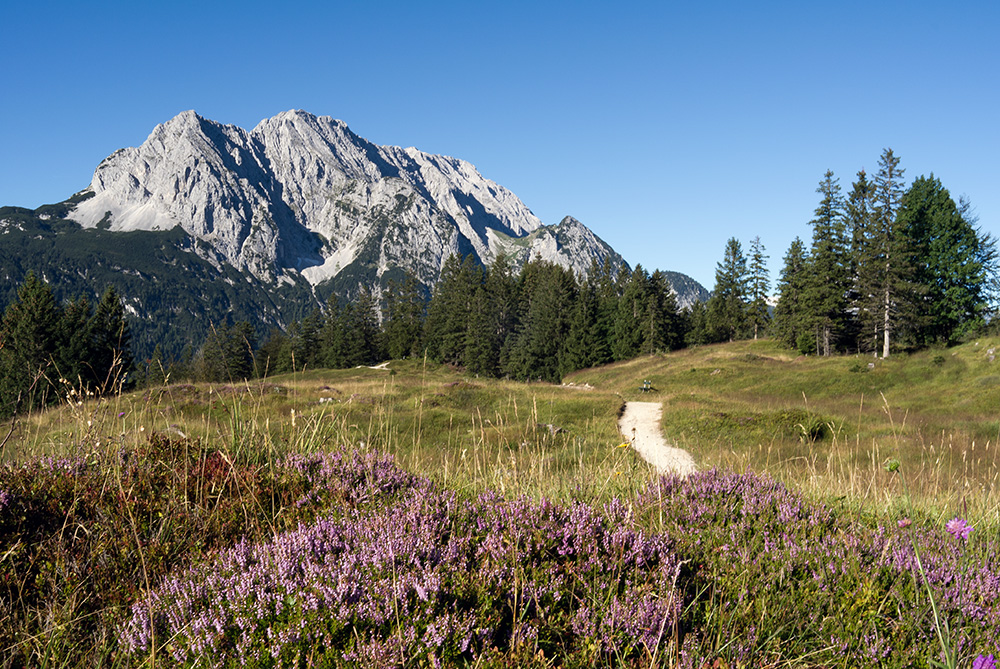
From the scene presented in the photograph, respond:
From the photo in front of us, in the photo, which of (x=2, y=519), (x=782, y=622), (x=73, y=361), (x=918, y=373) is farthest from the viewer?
(x=73, y=361)

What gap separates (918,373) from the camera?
35938 mm

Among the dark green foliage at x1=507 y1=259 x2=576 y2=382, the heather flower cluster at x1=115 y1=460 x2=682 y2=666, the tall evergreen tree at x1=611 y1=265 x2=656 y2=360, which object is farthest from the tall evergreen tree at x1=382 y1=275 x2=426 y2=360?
the heather flower cluster at x1=115 y1=460 x2=682 y2=666

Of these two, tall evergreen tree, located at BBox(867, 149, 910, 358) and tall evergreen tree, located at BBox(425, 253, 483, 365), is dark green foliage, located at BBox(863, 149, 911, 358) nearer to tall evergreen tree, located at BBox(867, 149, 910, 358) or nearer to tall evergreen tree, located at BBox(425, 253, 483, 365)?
tall evergreen tree, located at BBox(867, 149, 910, 358)

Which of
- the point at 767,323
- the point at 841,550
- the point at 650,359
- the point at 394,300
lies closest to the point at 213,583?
the point at 841,550

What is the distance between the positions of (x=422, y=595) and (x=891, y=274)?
5530 cm

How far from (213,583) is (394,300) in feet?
305

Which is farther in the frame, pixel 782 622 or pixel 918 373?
pixel 918 373

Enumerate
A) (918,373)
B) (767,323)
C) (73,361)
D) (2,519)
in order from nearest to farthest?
(2,519)
(918,373)
(73,361)
(767,323)

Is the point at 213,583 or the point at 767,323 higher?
the point at 767,323

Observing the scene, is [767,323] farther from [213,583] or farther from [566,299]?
[213,583]

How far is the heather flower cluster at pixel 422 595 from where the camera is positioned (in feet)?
5.68

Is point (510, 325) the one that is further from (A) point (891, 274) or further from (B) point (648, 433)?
(B) point (648, 433)

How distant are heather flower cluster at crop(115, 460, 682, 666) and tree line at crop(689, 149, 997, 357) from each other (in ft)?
171

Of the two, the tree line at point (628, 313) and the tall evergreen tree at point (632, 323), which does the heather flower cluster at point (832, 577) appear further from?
the tall evergreen tree at point (632, 323)
